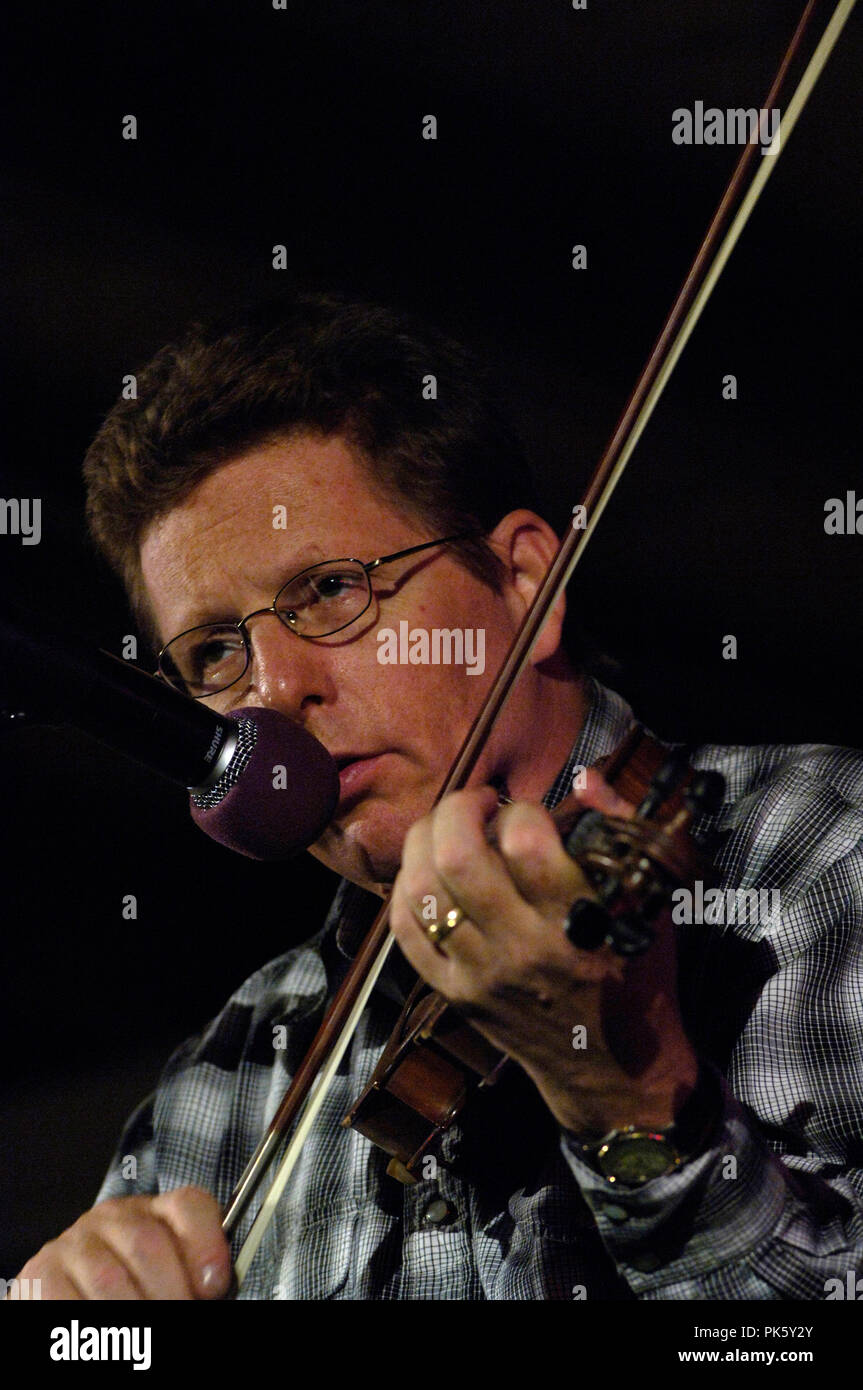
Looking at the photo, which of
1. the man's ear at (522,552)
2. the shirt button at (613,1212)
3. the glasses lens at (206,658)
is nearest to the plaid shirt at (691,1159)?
the shirt button at (613,1212)

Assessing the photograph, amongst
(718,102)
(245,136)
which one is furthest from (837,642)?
(245,136)

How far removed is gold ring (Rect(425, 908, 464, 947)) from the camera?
2.94ft

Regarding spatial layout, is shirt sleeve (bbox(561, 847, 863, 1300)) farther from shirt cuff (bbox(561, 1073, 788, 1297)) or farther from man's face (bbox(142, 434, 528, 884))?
man's face (bbox(142, 434, 528, 884))

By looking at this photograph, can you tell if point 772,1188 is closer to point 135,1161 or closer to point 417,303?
point 135,1161

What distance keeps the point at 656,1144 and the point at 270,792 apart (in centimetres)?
46

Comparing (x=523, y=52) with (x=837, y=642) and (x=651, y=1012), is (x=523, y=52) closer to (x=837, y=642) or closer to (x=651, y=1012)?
(x=837, y=642)

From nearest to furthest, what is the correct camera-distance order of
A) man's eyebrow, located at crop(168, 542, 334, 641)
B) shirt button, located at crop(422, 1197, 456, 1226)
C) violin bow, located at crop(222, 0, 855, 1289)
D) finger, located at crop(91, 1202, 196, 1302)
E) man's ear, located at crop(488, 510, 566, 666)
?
finger, located at crop(91, 1202, 196, 1302)
violin bow, located at crop(222, 0, 855, 1289)
shirt button, located at crop(422, 1197, 456, 1226)
man's eyebrow, located at crop(168, 542, 334, 641)
man's ear, located at crop(488, 510, 566, 666)

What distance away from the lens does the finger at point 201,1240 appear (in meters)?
1.10

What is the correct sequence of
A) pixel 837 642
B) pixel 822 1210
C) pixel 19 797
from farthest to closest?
1. pixel 19 797
2. pixel 837 642
3. pixel 822 1210

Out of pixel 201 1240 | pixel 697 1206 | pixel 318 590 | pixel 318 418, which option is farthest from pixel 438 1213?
pixel 318 418

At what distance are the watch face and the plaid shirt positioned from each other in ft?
0.04

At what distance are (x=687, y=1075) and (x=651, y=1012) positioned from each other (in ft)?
0.24

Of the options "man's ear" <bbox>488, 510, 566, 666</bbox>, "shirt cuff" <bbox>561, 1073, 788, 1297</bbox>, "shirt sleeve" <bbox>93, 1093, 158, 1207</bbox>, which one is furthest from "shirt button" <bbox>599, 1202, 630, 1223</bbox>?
"shirt sleeve" <bbox>93, 1093, 158, 1207</bbox>

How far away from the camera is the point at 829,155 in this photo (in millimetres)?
1798
